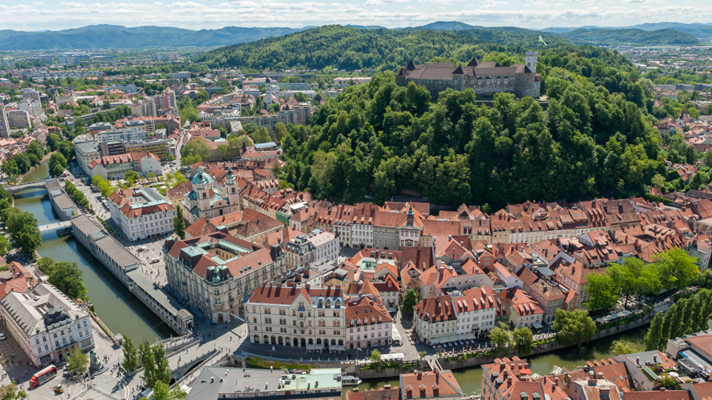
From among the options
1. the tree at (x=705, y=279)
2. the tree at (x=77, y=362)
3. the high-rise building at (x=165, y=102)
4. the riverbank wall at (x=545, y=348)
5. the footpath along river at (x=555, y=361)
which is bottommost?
the footpath along river at (x=555, y=361)

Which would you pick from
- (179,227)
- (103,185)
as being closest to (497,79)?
(179,227)

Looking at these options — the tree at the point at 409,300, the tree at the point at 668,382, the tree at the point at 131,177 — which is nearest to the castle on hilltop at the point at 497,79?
the tree at the point at 409,300

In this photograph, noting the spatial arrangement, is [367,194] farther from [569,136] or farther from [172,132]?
[172,132]

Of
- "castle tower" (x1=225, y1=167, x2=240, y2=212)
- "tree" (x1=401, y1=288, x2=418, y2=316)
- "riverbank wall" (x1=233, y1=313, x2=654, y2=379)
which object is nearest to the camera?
"riverbank wall" (x1=233, y1=313, x2=654, y2=379)

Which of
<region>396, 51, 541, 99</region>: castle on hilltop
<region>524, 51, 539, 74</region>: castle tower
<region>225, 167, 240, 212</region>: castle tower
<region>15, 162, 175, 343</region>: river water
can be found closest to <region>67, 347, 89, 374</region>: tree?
<region>15, 162, 175, 343</region>: river water

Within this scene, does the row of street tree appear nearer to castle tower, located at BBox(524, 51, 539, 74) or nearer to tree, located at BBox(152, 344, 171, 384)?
tree, located at BBox(152, 344, 171, 384)

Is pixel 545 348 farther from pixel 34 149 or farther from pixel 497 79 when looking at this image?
pixel 34 149

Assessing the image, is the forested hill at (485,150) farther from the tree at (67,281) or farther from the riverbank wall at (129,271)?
the tree at (67,281)
